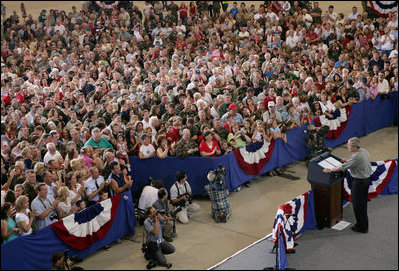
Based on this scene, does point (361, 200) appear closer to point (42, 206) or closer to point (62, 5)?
point (42, 206)

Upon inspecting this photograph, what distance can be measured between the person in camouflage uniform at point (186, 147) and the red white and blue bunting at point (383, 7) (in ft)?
44.0

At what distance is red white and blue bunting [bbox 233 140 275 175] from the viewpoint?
12966 millimetres

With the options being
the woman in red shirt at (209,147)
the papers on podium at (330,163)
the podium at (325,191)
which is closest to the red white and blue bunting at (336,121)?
the woman in red shirt at (209,147)

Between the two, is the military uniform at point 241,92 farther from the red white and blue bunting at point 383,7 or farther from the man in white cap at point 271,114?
the red white and blue bunting at point 383,7

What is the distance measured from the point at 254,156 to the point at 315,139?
201 centimetres

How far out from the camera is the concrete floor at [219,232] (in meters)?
9.99

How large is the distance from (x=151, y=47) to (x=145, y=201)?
12907 millimetres

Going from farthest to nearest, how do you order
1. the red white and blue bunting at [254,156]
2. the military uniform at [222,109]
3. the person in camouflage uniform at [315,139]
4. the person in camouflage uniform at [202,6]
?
the person in camouflage uniform at [202,6]
the military uniform at [222,109]
the person in camouflage uniform at [315,139]
the red white and blue bunting at [254,156]

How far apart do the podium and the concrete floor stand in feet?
3.55

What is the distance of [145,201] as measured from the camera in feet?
35.9

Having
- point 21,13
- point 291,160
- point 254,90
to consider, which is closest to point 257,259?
point 291,160

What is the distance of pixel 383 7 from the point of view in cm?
2259

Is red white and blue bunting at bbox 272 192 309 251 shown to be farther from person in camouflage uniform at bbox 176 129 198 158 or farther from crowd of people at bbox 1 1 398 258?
person in camouflage uniform at bbox 176 129 198 158

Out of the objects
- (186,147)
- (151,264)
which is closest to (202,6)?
(186,147)
